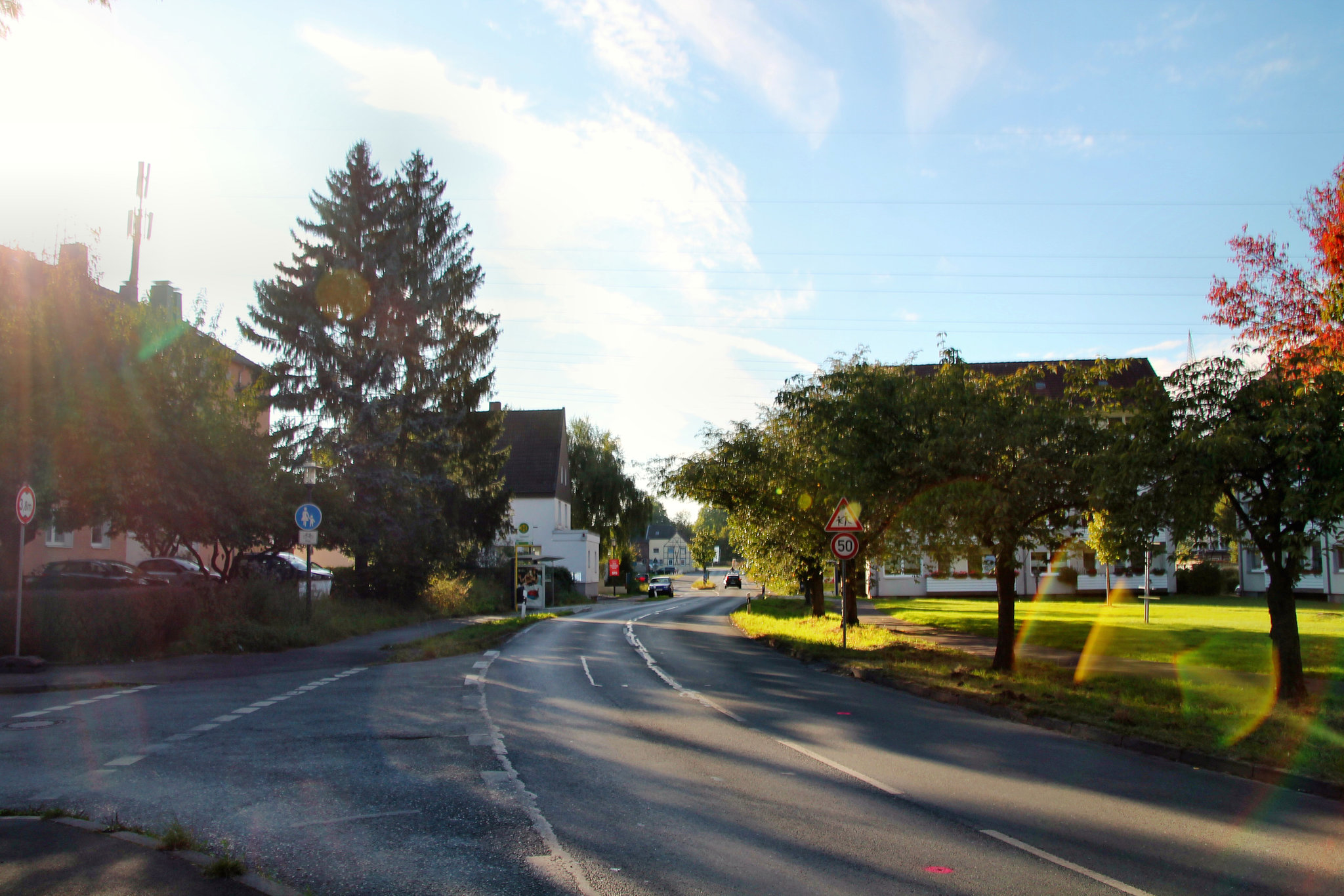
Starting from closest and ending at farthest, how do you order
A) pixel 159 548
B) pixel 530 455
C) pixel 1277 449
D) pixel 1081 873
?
pixel 1081 873, pixel 1277 449, pixel 159 548, pixel 530 455

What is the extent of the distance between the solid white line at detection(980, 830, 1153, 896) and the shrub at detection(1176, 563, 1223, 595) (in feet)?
160

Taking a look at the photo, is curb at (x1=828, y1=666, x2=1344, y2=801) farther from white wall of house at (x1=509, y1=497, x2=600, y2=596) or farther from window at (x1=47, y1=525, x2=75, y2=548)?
white wall of house at (x1=509, y1=497, x2=600, y2=596)

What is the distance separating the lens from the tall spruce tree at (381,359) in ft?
107

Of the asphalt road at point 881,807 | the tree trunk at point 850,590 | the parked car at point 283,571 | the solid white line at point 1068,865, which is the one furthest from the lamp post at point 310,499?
the solid white line at point 1068,865

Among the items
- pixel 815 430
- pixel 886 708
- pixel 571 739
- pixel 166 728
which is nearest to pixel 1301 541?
pixel 886 708

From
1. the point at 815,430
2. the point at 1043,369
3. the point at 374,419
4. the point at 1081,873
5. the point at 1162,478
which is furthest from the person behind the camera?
the point at 374,419

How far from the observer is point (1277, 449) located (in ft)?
35.2

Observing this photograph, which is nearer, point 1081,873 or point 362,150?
point 1081,873

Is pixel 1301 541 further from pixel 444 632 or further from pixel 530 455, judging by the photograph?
pixel 530 455

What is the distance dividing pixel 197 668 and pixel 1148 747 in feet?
47.3

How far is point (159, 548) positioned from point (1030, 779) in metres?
19.9

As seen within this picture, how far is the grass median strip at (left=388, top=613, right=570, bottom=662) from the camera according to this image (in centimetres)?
1967

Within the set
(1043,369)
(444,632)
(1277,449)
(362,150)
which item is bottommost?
(444,632)

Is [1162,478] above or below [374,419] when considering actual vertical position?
below
